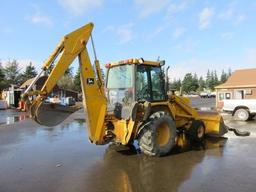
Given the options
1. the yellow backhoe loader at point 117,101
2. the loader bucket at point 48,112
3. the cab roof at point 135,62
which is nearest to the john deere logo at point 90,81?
the yellow backhoe loader at point 117,101

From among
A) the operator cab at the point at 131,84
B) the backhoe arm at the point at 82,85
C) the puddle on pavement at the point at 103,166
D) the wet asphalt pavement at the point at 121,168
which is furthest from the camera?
the operator cab at the point at 131,84

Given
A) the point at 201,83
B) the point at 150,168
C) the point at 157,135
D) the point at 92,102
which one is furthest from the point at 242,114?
the point at 201,83

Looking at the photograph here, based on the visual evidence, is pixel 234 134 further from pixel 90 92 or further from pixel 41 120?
pixel 41 120

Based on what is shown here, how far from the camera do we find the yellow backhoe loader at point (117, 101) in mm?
7770

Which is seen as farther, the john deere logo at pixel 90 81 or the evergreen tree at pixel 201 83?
the evergreen tree at pixel 201 83

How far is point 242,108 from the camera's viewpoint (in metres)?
18.6

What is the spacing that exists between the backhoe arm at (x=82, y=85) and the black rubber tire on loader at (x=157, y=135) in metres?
1.21

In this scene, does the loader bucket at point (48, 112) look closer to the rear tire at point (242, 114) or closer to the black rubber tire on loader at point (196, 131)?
the black rubber tire on loader at point (196, 131)

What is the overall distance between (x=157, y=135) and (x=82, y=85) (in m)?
2.57

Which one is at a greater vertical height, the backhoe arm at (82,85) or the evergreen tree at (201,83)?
the evergreen tree at (201,83)

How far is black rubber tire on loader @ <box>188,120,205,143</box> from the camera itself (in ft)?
34.5

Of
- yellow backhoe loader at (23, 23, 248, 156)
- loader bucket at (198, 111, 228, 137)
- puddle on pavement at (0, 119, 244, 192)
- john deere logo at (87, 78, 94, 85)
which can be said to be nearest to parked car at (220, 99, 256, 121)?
loader bucket at (198, 111, 228, 137)

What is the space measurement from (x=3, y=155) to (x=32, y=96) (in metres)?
2.63

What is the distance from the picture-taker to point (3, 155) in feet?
29.5
